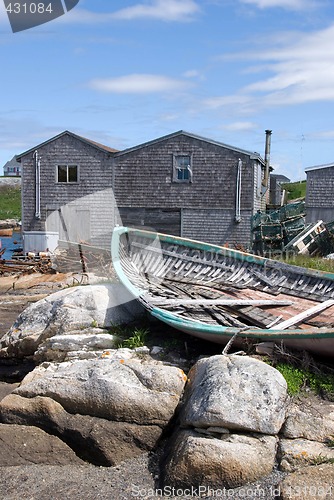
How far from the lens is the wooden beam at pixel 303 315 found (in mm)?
8656

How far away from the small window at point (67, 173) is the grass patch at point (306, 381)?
20056 millimetres

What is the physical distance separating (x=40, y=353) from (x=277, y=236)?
1577 cm

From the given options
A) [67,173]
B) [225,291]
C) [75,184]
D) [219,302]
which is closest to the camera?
[219,302]

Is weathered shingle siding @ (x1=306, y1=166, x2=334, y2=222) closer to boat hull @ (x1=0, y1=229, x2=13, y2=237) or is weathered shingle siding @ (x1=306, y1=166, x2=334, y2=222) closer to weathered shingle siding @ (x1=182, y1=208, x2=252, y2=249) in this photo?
weathered shingle siding @ (x1=182, y1=208, x2=252, y2=249)

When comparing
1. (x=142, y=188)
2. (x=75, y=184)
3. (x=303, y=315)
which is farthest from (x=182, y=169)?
(x=303, y=315)

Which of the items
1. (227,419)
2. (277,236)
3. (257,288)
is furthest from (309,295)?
(277,236)

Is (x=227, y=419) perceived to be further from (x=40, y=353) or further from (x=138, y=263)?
(x=138, y=263)

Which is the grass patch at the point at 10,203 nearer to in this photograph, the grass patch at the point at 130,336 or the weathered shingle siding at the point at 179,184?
the weathered shingle siding at the point at 179,184

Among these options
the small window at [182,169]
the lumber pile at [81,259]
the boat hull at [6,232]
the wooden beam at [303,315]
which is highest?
the small window at [182,169]

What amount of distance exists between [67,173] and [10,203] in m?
47.2

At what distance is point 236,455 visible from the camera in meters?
6.05

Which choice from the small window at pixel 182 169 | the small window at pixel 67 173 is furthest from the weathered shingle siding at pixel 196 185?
the small window at pixel 67 173

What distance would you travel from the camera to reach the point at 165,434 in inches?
276

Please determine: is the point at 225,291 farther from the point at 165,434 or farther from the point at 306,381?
the point at 165,434
